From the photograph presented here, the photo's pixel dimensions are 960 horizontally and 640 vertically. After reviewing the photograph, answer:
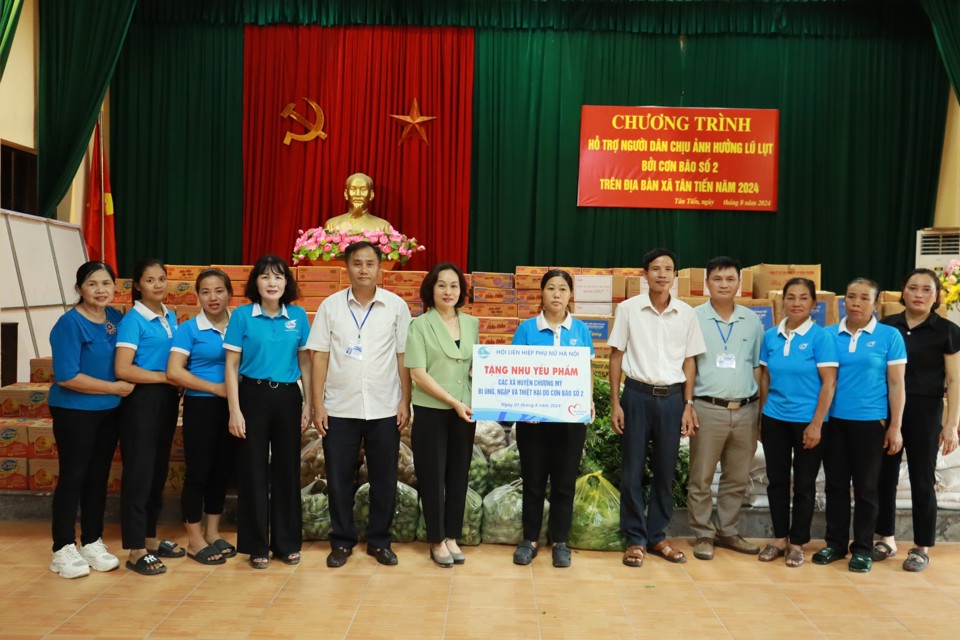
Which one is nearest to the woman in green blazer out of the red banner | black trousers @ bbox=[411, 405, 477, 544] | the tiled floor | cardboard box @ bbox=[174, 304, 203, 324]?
black trousers @ bbox=[411, 405, 477, 544]

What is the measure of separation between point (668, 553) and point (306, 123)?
6.66m

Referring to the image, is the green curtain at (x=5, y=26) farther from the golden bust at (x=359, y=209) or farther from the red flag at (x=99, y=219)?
the golden bust at (x=359, y=209)

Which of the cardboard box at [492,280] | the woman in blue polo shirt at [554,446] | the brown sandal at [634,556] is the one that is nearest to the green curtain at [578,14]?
the cardboard box at [492,280]

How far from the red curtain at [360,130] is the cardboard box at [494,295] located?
1447 millimetres

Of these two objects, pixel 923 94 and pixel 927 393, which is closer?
pixel 927 393

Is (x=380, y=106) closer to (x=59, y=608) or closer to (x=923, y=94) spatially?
(x=923, y=94)

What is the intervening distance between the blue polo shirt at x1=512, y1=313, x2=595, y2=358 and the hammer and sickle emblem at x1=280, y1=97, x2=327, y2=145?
596cm

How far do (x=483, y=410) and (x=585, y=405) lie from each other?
1.42 ft

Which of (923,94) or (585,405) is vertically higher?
(923,94)

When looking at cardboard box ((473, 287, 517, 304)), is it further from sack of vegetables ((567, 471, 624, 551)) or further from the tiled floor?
the tiled floor

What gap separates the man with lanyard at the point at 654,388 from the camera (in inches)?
144

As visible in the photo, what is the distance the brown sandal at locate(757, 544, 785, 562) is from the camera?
148 inches

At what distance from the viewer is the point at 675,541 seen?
4070 mm

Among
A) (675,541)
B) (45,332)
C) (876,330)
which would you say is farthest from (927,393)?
(45,332)
